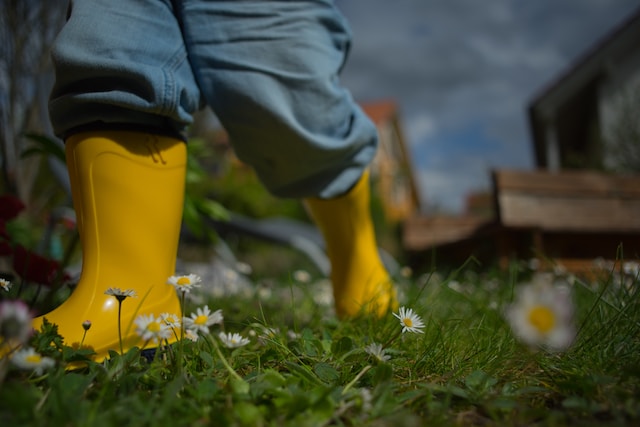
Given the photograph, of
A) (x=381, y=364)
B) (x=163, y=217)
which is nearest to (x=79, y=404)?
(x=381, y=364)

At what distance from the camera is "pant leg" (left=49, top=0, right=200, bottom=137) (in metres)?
1.01

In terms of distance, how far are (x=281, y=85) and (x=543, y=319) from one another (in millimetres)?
877

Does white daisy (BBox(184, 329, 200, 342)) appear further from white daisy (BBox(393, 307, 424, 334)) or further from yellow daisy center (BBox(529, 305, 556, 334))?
yellow daisy center (BBox(529, 305, 556, 334))

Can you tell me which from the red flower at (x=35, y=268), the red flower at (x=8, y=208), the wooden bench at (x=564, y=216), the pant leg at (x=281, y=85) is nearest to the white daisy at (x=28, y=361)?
the red flower at (x=35, y=268)

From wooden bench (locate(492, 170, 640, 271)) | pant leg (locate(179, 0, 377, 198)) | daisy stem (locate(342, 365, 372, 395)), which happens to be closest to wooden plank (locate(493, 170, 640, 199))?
wooden bench (locate(492, 170, 640, 271))

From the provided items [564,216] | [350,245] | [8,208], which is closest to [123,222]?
[8,208]

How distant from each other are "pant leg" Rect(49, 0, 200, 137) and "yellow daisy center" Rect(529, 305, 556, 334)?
2.68 ft

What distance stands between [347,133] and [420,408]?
882 millimetres

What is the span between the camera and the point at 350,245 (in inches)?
62.2

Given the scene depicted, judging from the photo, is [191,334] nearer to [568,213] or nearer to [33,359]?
[33,359]

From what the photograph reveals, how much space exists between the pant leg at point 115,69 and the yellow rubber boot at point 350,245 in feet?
1.85

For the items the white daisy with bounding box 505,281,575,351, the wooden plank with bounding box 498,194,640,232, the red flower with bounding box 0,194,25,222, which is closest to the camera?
the white daisy with bounding box 505,281,575,351

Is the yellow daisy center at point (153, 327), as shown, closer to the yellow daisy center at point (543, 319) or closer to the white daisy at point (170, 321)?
the white daisy at point (170, 321)

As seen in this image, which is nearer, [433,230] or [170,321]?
[170,321]
